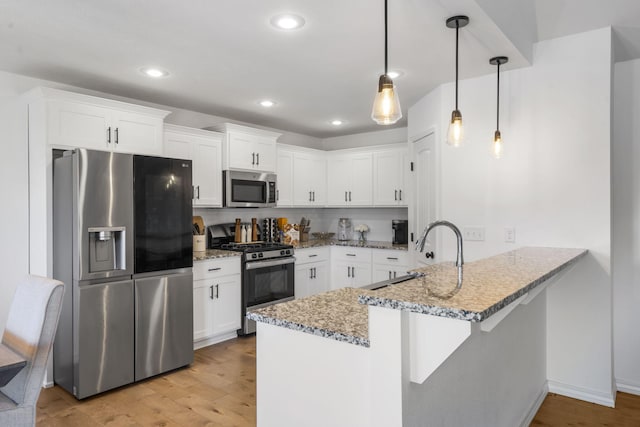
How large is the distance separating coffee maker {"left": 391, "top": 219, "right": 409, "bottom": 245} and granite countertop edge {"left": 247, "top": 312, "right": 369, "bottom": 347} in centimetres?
377

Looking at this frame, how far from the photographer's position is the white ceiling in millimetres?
2170

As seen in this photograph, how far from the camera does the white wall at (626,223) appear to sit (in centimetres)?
307

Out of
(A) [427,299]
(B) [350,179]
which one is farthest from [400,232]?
(A) [427,299]

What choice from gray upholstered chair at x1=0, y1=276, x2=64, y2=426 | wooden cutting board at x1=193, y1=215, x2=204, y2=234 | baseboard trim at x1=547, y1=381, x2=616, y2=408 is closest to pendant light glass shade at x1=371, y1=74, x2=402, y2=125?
gray upholstered chair at x1=0, y1=276, x2=64, y2=426

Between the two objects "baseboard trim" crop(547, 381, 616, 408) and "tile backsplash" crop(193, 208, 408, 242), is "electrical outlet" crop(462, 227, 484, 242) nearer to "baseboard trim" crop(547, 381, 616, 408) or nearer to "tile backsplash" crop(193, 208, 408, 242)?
"baseboard trim" crop(547, 381, 616, 408)

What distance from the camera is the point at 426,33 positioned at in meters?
2.46

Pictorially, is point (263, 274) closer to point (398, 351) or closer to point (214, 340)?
point (214, 340)

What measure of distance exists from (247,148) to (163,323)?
208 cm

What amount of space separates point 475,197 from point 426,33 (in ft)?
4.51

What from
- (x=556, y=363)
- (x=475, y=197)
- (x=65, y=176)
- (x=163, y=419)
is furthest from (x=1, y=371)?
(x=556, y=363)

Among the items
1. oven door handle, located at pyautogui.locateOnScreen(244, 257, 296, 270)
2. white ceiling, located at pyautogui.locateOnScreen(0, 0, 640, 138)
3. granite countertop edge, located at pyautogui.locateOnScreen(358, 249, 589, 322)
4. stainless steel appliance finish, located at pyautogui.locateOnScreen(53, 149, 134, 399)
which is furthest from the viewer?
oven door handle, located at pyautogui.locateOnScreen(244, 257, 296, 270)

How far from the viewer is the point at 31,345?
1.88m

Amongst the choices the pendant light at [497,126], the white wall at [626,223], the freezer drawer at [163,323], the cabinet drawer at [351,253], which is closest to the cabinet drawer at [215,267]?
A: the freezer drawer at [163,323]

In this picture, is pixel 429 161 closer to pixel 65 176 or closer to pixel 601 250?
pixel 601 250
